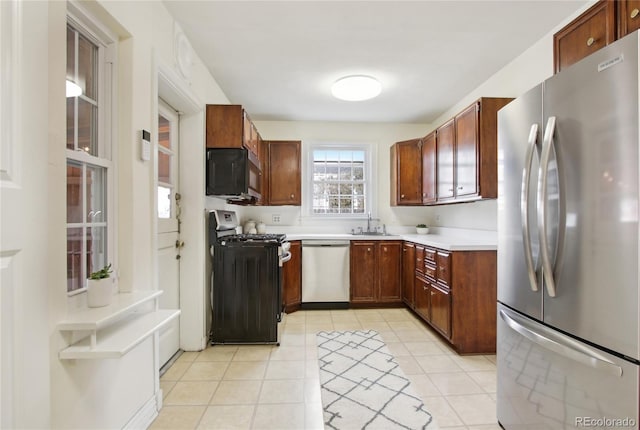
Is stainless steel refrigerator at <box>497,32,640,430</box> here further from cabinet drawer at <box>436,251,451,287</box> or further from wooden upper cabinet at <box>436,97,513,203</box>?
wooden upper cabinet at <box>436,97,513,203</box>

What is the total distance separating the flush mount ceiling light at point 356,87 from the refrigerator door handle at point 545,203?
2079 mm

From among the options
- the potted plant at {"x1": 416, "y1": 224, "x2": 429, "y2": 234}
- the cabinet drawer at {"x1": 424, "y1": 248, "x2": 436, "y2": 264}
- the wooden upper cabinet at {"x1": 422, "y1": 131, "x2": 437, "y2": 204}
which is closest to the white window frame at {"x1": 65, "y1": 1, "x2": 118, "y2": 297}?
the cabinet drawer at {"x1": 424, "y1": 248, "x2": 436, "y2": 264}

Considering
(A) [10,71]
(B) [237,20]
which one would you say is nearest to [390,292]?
(B) [237,20]

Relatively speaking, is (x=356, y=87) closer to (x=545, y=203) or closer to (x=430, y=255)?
(x=430, y=255)

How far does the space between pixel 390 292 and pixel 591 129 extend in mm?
3113

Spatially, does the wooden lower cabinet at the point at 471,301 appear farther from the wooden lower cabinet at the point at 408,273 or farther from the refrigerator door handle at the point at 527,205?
the refrigerator door handle at the point at 527,205

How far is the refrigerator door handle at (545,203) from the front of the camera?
126 centimetres

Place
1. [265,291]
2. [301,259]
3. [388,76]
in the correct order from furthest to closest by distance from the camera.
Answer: [301,259]
[388,76]
[265,291]

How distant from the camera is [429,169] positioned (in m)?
3.84

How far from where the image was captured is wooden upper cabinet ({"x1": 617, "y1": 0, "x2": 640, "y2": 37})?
1.29 metres

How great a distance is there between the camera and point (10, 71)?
0.94 m

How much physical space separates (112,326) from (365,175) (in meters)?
3.88

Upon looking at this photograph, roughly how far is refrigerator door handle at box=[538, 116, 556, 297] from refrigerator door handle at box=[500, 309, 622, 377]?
185 mm

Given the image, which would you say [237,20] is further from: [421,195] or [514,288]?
[421,195]
